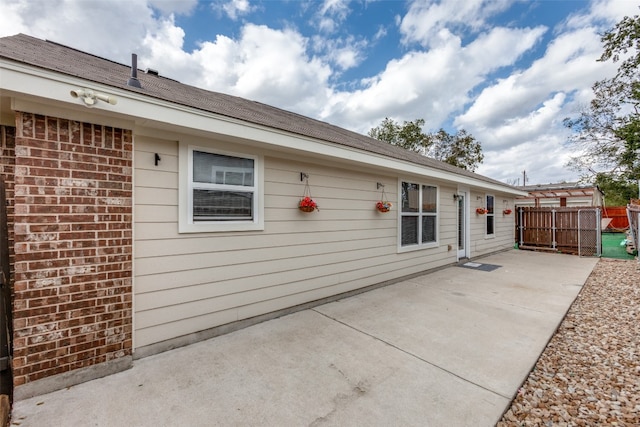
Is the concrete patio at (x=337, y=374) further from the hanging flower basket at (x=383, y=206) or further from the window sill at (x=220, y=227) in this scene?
the hanging flower basket at (x=383, y=206)

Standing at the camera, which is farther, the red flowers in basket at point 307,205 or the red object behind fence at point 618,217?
the red object behind fence at point 618,217

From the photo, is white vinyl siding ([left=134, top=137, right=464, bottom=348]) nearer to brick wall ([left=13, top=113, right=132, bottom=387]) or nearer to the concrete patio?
brick wall ([left=13, top=113, right=132, bottom=387])

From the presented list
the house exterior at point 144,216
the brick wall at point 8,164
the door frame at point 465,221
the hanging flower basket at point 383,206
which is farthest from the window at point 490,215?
the brick wall at point 8,164

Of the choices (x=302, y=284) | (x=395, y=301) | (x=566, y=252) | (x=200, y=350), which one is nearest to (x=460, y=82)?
(x=566, y=252)

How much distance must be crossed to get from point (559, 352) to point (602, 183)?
14.5 metres

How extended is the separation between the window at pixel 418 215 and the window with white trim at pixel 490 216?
3825 millimetres

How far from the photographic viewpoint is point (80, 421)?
1792mm

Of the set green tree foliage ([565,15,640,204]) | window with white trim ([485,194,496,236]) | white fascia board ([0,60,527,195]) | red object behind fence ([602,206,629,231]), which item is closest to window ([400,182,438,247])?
white fascia board ([0,60,527,195])

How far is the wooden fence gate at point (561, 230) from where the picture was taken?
9.06 metres

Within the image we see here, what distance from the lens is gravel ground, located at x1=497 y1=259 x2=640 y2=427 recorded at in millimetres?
1906

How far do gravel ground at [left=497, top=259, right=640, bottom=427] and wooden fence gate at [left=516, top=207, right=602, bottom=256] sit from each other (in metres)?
6.32

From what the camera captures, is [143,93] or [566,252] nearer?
[143,93]

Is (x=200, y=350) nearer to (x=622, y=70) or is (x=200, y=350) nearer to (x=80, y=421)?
(x=80, y=421)

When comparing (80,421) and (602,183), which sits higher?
(602,183)
